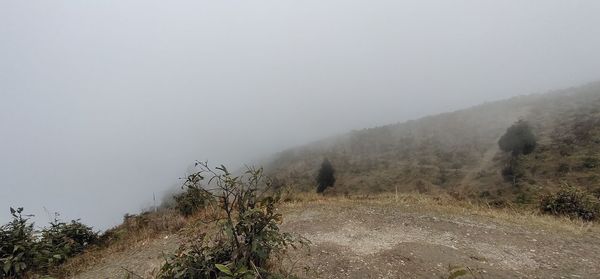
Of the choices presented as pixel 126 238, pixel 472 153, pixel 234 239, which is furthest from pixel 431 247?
pixel 472 153

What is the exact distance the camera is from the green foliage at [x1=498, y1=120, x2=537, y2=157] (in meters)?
51.7

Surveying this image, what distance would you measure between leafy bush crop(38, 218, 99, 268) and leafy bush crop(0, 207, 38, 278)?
0.76ft

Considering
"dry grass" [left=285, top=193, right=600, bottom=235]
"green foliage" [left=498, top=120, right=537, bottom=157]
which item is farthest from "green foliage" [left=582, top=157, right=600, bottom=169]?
"dry grass" [left=285, top=193, right=600, bottom=235]

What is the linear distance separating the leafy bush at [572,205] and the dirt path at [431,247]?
11.4 feet

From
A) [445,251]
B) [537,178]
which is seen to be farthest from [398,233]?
[537,178]

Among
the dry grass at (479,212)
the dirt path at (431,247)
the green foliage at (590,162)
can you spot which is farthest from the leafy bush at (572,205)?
the green foliage at (590,162)

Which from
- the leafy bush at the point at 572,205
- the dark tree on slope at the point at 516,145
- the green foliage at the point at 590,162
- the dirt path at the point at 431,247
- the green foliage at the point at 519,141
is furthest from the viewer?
the green foliage at the point at 519,141

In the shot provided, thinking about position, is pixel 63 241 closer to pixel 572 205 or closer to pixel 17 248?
pixel 17 248

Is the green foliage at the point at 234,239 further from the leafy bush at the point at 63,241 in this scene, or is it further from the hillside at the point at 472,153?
the hillside at the point at 472,153

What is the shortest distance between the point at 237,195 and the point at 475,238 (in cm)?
632

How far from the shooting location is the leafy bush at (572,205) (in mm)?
12023

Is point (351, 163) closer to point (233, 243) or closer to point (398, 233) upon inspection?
point (398, 233)

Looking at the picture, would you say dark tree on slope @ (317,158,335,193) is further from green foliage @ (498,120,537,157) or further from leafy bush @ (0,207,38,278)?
leafy bush @ (0,207,38,278)

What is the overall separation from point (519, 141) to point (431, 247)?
5244cm
